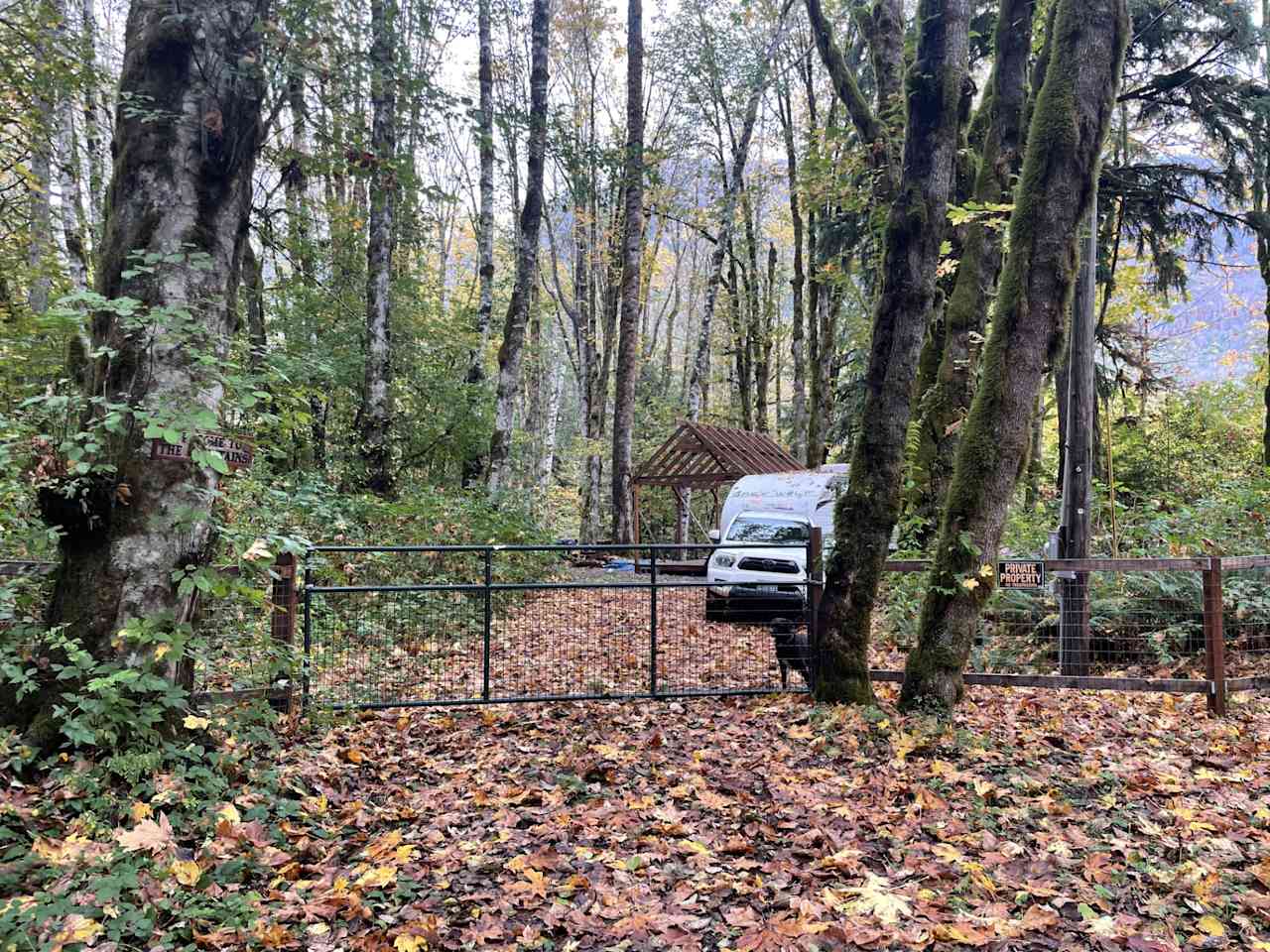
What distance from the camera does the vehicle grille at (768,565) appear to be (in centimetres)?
1038

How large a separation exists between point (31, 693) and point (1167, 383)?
17708mm

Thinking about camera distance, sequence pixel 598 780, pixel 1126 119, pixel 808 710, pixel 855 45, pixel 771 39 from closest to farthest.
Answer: pixel 598 780 → pixel 808 710 → pixel 1126 119 → pixel 855 45 → pixel 771 39

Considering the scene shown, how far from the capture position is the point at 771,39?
2245cm

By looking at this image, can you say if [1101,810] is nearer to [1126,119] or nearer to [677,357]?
[1126,119]

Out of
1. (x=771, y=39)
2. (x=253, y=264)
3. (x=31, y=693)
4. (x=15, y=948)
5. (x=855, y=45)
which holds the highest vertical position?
(x=771, y=39)

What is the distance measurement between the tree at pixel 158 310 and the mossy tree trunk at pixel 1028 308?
523 centimetres

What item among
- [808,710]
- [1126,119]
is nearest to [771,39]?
[1126,119]

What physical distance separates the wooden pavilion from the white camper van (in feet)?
10.6

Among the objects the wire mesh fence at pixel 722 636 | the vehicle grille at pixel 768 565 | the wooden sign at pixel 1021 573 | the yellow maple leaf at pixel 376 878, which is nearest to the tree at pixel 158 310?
the wire mesh fence at pixel 722 636

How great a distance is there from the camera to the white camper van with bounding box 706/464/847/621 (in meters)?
7.36

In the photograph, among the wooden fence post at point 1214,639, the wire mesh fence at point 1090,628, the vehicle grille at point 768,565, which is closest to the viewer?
the wooden fence post at point 1214,639

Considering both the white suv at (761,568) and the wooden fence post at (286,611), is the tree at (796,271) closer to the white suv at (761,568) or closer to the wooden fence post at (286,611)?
the white suv at (761,568)

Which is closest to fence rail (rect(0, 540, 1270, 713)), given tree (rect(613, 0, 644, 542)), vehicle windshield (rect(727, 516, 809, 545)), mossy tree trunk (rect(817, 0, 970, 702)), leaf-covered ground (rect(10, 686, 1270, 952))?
mossy tree trunk (rect(817, 0, 970, 702))

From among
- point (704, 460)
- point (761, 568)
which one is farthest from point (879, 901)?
point (704, 460)
